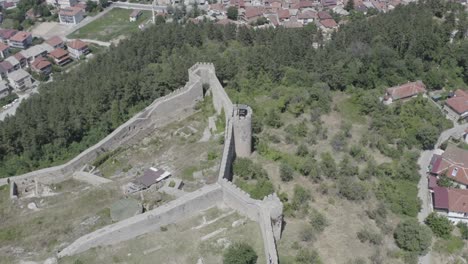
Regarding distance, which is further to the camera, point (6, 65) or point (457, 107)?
point (6, 65)

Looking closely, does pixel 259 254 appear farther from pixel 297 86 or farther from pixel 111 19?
pixel 111 19

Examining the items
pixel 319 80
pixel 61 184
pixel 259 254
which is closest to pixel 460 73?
pixel 319 80

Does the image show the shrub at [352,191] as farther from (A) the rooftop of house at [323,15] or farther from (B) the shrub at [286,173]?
(A) the rooftop of house at [323,15]

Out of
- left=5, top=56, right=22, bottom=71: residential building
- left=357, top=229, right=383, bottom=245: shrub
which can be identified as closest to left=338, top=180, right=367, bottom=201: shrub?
left=357, top=229, right=383, bottom=245: shrub

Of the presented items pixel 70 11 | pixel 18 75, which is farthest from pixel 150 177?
pixel 70 11

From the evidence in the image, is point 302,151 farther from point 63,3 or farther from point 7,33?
point 63,3

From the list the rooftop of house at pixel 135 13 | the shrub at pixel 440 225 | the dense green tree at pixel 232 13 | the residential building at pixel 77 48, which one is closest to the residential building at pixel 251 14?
the dense green tree at pixel 232 13
